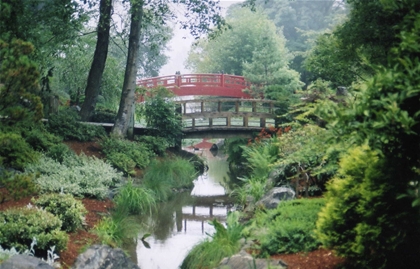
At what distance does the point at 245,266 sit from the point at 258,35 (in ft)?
77.0

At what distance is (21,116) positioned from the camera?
6.72m

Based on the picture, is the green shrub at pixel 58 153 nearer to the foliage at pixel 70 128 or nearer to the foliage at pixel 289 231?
the foliage at pixel 70 128

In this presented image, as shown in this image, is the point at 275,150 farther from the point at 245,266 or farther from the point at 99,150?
→ the point at 245,266

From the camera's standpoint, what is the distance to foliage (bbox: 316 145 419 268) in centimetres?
451

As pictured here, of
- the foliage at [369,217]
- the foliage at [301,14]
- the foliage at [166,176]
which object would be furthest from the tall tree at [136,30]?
the foliage at [301,14]

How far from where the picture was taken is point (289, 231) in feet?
20.0

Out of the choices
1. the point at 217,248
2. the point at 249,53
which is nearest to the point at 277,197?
the point at 217,248

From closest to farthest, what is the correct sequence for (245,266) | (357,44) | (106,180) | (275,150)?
(245,266)
(357,44)
(106,180)
(275,150)

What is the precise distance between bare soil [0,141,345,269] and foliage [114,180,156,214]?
251 millimetres

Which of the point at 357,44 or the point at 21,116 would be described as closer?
the point at 21,116

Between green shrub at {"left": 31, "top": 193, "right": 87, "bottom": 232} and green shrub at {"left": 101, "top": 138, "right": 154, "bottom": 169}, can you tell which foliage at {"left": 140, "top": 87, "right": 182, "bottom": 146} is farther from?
green shrub at {"left": 31, "top": 193, "right": 87, "bottom": 232}

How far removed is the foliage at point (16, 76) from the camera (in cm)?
644

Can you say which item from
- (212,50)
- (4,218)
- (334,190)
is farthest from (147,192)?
(212,50)

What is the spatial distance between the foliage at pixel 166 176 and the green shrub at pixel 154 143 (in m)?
0.42
